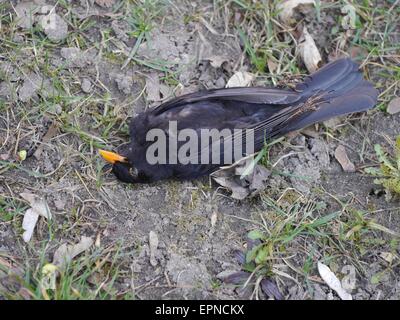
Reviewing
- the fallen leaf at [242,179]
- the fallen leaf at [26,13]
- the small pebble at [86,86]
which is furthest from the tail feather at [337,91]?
the fallen leaf at [26,13]

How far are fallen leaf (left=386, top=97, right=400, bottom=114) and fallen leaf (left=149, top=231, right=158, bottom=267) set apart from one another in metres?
2.38

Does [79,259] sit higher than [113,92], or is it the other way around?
[113,92]

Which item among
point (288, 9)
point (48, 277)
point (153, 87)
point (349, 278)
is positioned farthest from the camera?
point (288, 9)

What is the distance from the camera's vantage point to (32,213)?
4.34 metres

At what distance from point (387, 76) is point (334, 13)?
800 millimetres

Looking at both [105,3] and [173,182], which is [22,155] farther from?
[105,3]

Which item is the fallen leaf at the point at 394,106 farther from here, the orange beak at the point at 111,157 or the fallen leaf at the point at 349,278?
the orange beak at the point at 111,157

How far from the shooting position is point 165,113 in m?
4.78

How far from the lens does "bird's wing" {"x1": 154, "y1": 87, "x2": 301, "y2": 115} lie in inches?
188

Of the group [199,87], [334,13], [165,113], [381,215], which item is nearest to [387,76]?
[334,13]

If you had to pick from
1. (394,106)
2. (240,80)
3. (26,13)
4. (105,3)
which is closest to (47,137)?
(26,13)

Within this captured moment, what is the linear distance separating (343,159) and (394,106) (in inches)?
27.9
